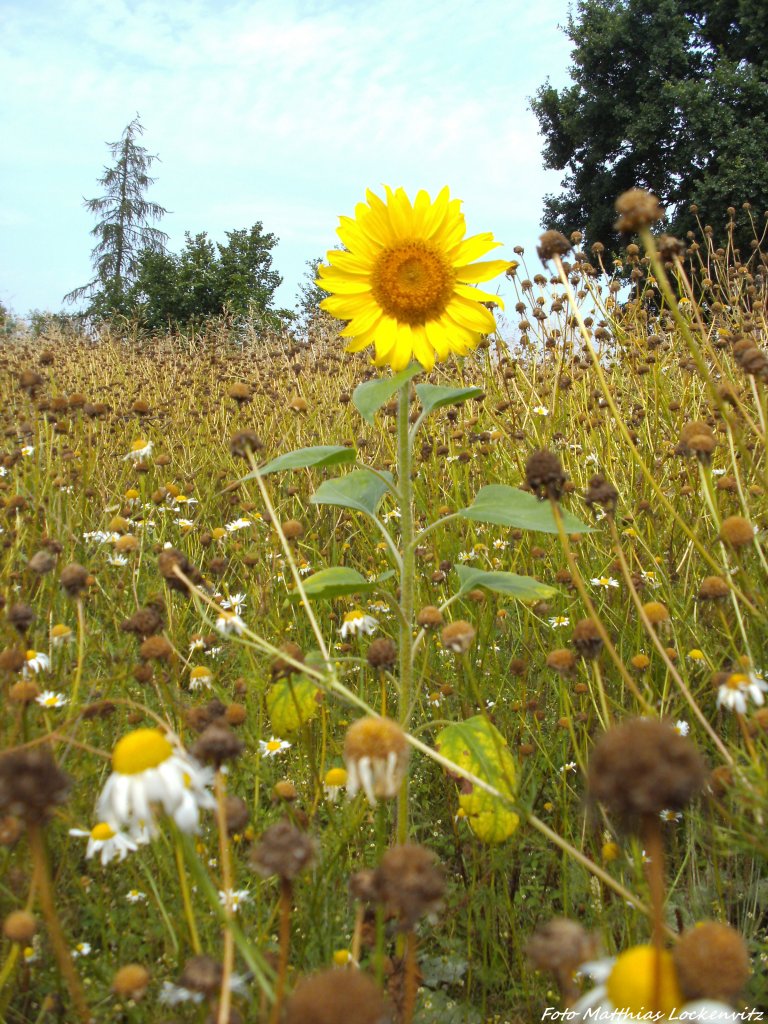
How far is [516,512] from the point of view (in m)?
1.41

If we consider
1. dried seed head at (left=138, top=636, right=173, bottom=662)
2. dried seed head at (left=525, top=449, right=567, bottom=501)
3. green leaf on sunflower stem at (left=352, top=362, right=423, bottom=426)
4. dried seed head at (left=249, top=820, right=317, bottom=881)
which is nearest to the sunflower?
green leaf on sunflower stem at (left=352, top=362, right=423, bottom=426)

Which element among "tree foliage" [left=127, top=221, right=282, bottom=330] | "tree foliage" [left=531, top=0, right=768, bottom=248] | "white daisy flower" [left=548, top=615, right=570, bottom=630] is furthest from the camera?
"tree foliage" [left=127, top=221, right=282, bottom=330]

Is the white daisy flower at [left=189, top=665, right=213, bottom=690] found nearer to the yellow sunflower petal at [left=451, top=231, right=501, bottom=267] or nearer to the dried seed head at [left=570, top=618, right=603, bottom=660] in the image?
the dried seed head at [left=570, top=618, right=603, bottom=660]

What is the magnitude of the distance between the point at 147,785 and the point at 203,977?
191 mm

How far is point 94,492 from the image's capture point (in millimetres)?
3088

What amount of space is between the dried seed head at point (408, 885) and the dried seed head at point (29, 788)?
0.98ft

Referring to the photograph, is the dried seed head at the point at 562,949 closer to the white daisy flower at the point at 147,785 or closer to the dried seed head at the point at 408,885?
the dried seed head at the point at 408,885

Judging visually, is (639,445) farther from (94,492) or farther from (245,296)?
(245,296)

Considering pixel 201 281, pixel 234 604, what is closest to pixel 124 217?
pixel 201 281

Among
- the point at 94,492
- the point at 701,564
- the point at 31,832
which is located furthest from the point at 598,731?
the point at 94,492

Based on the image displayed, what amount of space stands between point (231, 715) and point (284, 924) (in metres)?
0.73

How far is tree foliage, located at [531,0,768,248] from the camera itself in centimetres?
1842

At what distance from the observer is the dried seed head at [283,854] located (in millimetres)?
687

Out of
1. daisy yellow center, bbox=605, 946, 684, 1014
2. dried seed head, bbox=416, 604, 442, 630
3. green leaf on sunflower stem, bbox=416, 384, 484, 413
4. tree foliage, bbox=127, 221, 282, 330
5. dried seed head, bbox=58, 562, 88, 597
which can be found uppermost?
tree foliage, bbox=127, 221, 282, 330
